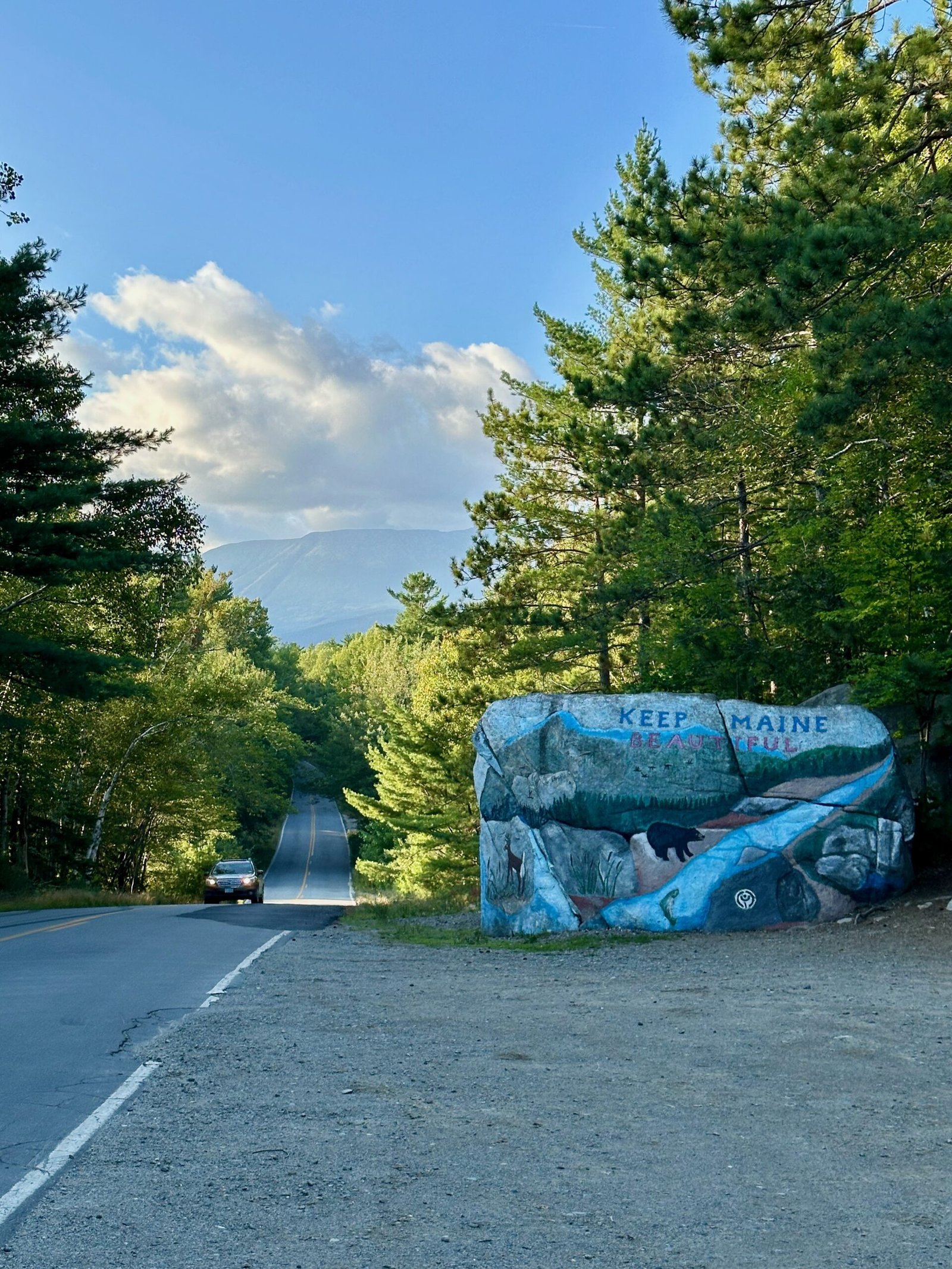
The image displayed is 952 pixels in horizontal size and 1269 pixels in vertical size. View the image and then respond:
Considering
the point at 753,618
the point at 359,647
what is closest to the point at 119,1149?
the point at 753,618

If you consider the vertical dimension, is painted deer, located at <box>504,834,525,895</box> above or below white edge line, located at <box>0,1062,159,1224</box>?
above

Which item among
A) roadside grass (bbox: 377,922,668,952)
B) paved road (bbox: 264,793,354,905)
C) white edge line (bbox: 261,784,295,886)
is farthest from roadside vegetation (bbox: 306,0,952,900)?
white edge line (bbox: 261,784,295,886)

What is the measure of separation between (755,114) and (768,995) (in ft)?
46.3

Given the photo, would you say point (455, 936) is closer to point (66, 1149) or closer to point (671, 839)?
point (671, 839)

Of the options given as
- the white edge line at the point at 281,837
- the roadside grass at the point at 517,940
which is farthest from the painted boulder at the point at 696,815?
the white edge line at the point at 281,837

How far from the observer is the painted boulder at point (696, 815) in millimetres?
16781

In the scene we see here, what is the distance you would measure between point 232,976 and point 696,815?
789cm

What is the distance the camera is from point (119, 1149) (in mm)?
5535

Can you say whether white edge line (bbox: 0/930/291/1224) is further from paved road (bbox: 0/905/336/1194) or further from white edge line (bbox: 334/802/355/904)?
white edge line (bbox: 334/802/355/904)

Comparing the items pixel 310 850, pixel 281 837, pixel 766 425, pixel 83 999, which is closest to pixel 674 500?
pixel 766 425

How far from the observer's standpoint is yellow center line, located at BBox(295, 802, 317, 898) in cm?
6215

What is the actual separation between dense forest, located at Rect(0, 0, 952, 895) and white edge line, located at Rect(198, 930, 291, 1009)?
394 inches

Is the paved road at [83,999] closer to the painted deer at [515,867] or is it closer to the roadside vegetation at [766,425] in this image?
the painted deer at [515,867]

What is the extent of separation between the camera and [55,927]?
19.3 metres
